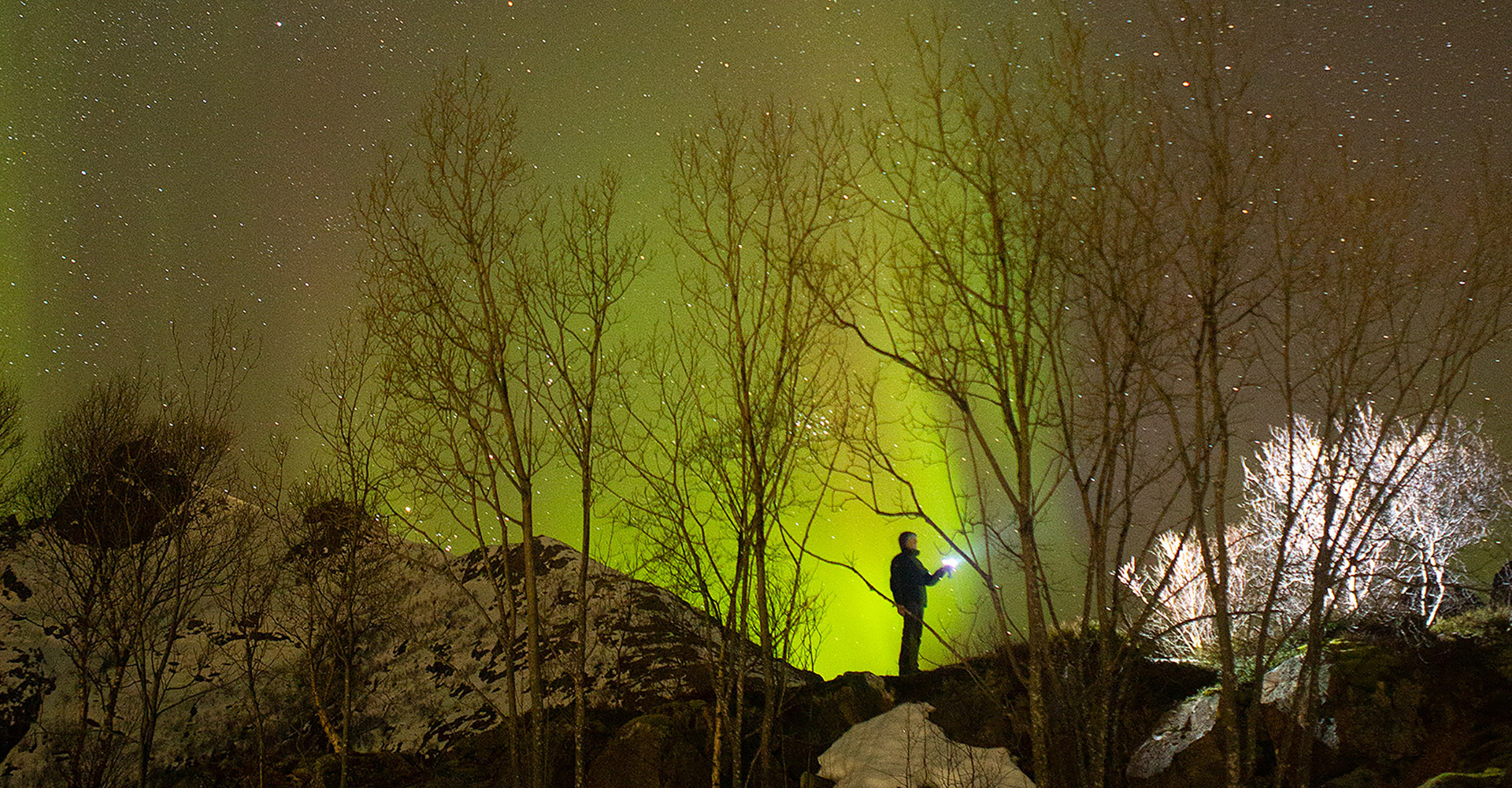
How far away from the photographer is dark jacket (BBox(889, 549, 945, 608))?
33.0 feet

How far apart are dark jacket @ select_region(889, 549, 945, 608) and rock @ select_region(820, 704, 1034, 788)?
1.60m

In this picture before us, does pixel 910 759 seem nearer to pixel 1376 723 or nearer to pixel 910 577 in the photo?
pixel 910 577

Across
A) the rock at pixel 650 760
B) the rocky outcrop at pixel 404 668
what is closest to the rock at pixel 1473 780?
the rock at pixel 650 760

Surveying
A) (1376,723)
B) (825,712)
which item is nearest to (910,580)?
(825,712)

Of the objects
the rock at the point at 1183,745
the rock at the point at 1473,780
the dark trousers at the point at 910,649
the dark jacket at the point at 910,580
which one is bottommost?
the rock at the point at 1473,780

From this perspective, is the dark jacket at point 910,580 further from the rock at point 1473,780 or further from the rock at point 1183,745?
the rock at point 1473,780

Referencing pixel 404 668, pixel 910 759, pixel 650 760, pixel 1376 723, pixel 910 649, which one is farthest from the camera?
pixel 404 668

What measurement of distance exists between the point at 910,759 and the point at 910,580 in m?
3.29

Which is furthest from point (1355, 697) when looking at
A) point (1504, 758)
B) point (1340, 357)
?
point (1340, 357)

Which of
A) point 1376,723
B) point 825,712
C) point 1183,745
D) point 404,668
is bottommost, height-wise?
point 1183,745

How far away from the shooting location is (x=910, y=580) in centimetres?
1010

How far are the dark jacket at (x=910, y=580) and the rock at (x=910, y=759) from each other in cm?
160

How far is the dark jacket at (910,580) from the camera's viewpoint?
33.0 feet

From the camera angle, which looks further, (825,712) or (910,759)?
(825,712)
